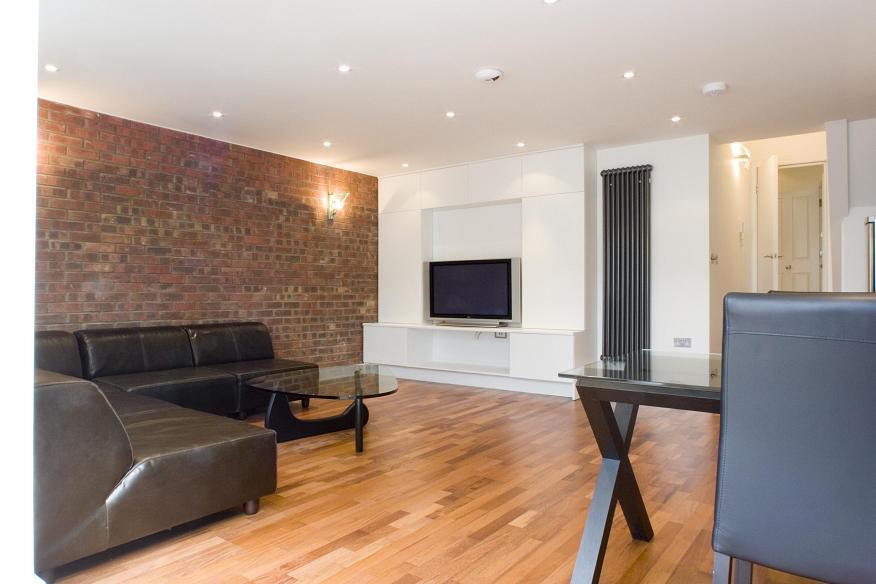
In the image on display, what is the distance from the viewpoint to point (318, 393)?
346cm

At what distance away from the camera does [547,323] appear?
18.8ft

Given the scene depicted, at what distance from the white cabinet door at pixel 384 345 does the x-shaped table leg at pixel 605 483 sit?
14.5 feet

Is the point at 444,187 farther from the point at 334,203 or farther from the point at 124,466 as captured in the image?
the point at 124,466

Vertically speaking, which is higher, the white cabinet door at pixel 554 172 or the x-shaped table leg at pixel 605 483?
the white cabinet door at pixel 554 172

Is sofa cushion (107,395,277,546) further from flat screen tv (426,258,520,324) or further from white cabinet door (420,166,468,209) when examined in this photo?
white cabinet door (420,166,468,209)

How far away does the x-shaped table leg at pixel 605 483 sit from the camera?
1.80 metres

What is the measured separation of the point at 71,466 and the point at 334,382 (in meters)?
2.06

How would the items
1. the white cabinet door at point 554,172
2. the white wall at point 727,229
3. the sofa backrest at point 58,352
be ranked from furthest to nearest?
the white cabinet door at point 554,172
the white wall at point 727,229
the sofa backrest at point 58,352

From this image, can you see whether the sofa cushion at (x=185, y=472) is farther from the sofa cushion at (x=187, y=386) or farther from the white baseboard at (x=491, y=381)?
the white baseboard at (x=491, y=381)

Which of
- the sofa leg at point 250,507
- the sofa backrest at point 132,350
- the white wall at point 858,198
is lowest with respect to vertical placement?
the sofa leg at point 250,507

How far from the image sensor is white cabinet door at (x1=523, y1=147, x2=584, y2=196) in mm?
5527

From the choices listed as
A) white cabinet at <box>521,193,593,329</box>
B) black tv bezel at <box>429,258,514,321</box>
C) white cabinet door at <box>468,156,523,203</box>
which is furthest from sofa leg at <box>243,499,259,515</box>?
white cabinet door at <box>468,156,523,203</box>

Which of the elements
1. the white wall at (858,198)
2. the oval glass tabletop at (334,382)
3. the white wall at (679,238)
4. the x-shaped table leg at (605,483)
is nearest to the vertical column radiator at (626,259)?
the white wall at (679,238)

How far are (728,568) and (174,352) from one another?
4251mm
